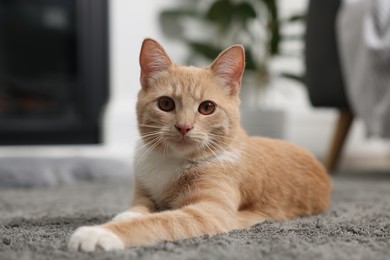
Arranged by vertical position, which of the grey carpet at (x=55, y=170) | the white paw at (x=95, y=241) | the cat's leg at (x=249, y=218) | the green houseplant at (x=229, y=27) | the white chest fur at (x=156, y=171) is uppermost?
the green houseplant at (x=229, y=27)

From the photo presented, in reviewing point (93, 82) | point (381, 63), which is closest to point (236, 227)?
point (381, 63)

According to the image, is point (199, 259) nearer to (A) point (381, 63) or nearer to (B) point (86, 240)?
(B) point (86, 240)

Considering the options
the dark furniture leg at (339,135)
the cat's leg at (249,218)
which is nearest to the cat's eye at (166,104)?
the cat's leg at (249,218)

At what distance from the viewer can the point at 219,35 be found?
9.58 feet

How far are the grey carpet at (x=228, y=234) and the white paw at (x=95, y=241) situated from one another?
0.02 m

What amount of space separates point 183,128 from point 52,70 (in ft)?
6.68

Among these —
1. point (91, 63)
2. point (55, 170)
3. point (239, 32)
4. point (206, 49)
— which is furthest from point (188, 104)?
point (239, 32)

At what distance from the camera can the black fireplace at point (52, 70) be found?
2.74 meters

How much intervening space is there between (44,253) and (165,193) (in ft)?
1.09

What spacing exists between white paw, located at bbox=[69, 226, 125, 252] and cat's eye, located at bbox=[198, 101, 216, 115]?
35 centimetres

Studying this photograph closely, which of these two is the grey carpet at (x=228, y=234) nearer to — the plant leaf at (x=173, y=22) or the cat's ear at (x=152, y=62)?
the cat's ear at (x=152, y=62)

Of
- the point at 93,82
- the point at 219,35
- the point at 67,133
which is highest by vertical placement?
the point at 219,35

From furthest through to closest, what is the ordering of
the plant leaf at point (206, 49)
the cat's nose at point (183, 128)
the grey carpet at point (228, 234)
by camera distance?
the plant leaf at point (206, 49) < the cat's nose at point (183, 128) < the grey carpet at point (228, 234)

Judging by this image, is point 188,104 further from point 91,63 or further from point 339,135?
point 91,63
